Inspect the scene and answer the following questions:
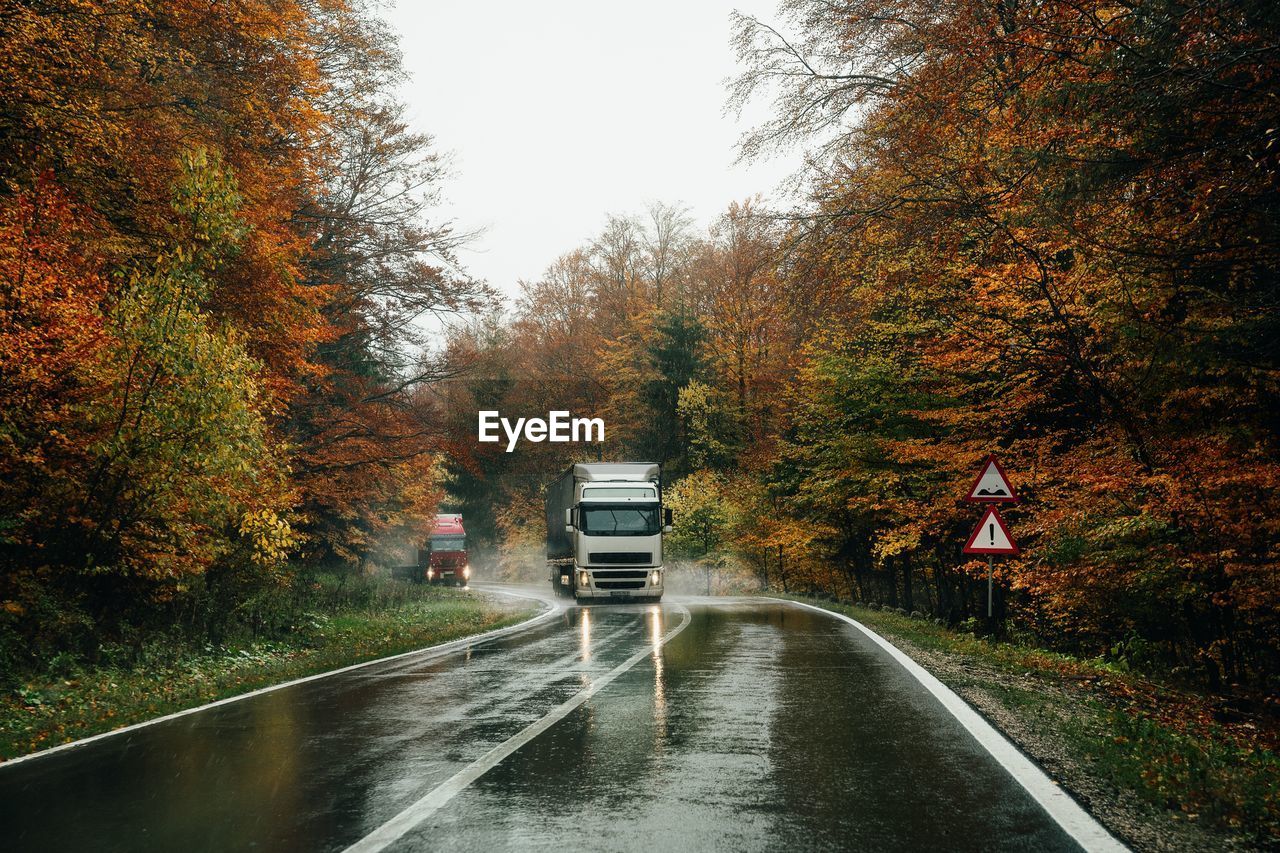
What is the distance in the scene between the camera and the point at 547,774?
636 centimetres

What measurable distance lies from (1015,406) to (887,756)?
1055 centimetres

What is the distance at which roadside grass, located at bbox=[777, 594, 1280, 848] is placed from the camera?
5539mm

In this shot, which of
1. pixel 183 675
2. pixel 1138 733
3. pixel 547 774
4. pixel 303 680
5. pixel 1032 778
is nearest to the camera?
pixel 1032 778

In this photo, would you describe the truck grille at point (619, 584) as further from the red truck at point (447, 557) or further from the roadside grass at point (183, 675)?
the red truck at point (447, 557)

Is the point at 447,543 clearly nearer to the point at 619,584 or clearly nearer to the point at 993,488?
the point at 619,584

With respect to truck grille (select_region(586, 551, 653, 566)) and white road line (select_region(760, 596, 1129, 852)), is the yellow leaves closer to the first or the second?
white road line (select_region(760, 596, 1129, 852))

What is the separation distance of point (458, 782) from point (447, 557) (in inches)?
1850

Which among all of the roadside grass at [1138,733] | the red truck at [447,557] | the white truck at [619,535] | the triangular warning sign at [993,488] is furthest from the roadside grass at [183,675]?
the red truck at [447,557]

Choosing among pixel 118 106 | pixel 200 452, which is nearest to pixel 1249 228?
pixel 200 452

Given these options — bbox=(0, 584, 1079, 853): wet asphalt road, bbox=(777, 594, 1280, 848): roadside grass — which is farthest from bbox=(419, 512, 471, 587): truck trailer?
bbox=(0, 584, 1079, 853): wet asphalt road

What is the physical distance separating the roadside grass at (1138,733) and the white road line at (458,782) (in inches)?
140

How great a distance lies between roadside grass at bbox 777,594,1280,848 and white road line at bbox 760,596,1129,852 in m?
0.16

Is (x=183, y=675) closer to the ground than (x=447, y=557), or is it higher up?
closer to the ground

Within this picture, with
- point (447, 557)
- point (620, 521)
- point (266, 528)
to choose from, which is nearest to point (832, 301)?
point (266, 528)
